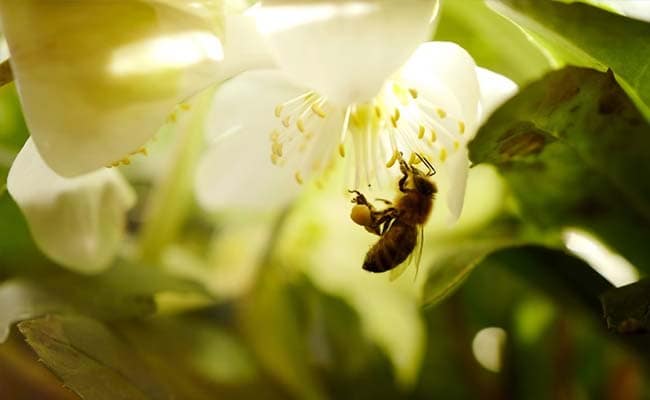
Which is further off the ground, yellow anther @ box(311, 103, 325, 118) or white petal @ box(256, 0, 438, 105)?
white petal @ box(256, 0, 438, 105)

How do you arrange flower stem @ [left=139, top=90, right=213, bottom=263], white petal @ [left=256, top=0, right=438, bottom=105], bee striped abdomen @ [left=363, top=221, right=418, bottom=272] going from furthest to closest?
flower stem @ [left=139, top=90, right=213, bottom=263]
bee striped abdomen @ [left=363, top=221, right=418, bottom=272]
white petal @ [left=256, top=0, right=438, bottom=105]

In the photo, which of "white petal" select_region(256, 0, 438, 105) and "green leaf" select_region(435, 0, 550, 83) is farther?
"green leaf" select_region(435, 0, 550, 83)

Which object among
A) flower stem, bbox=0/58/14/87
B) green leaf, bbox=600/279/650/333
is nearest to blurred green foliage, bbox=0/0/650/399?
green leaf, bbox=600/279/650/333

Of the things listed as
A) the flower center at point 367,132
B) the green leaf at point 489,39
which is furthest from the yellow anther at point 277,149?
the green leaf at point 489,39

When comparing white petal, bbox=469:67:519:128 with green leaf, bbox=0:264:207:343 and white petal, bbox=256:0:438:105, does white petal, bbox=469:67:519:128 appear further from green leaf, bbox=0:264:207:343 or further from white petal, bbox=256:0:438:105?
green leaf, bbox=0:264:207:343

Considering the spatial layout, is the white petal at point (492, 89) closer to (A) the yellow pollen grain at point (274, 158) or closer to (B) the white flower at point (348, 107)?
(B) the white flower at point (348, 107)

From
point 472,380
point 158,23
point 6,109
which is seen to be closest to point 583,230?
point 472,380

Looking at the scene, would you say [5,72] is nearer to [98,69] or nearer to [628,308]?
[98,69]
